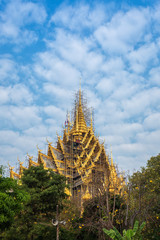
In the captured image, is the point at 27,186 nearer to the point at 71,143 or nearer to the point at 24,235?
the point at 24,235

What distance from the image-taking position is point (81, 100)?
44.8 meters

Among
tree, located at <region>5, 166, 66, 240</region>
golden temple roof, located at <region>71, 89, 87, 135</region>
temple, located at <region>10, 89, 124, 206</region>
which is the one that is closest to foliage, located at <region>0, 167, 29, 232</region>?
tree, located at <region>5, 166, 66, 240</region>

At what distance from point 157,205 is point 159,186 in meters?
4.21

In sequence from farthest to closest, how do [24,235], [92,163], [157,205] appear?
[92,163], [24,235], [157,205]

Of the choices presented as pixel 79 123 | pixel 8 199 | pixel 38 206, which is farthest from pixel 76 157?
pixel 8 199

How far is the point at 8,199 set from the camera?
41.0 feet

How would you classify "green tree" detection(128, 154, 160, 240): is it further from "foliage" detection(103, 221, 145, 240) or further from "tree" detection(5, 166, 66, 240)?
"tree" detection(5, 166, 66, 240)

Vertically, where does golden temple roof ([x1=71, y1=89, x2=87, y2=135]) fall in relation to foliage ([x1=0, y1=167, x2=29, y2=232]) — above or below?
above

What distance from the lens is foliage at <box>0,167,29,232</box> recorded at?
12.2m

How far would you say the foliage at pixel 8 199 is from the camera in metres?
12.2

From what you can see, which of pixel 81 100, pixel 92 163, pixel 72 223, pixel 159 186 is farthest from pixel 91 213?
pixel 81 100

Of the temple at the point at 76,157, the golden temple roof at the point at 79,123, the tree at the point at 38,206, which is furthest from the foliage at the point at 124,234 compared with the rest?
the golden temple roof at the point at 79,123

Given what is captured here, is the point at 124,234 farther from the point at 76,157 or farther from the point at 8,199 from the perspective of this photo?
the point at 76,157

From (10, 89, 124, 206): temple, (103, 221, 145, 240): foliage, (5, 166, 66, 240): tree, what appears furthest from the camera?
(10, 89, 124, 206): temple
